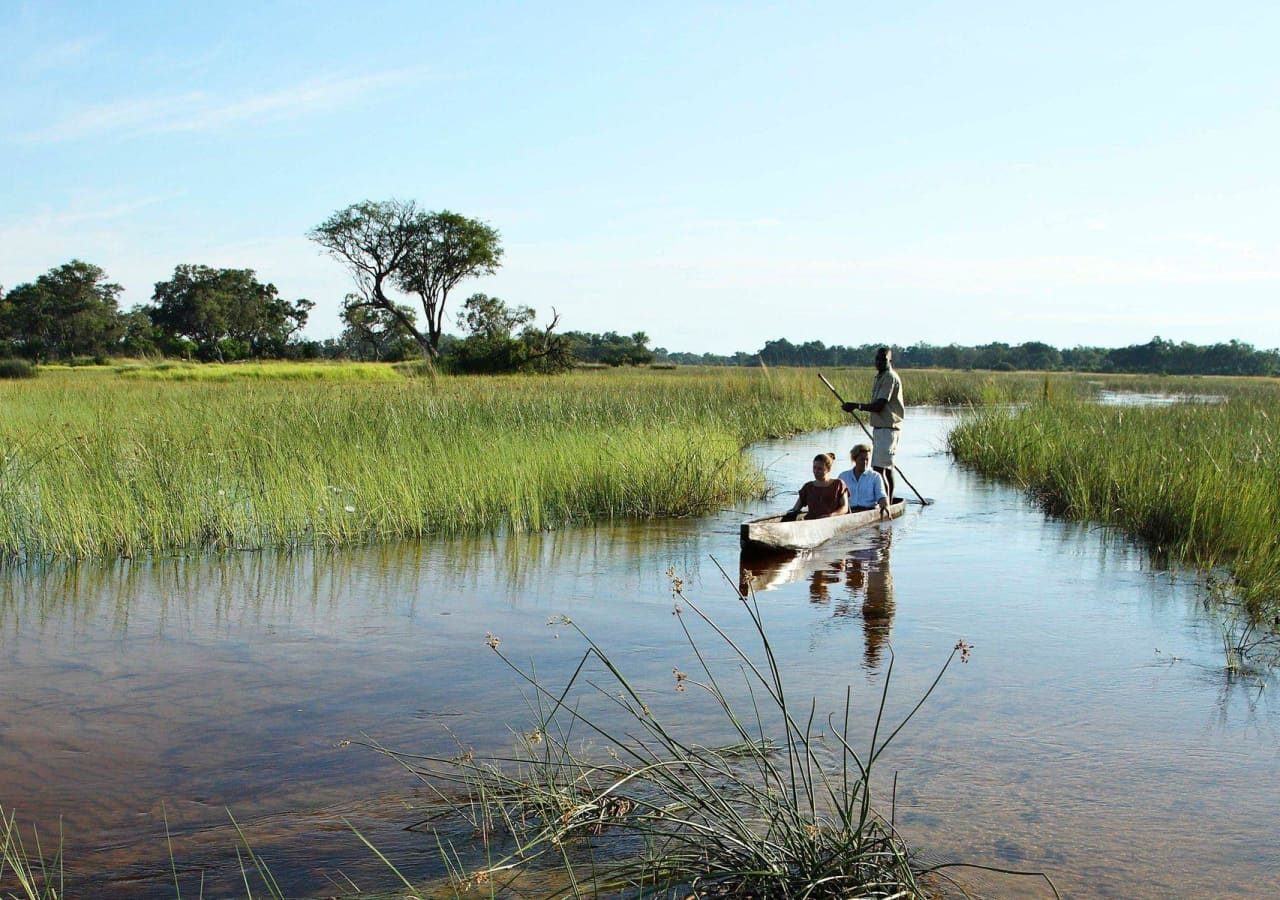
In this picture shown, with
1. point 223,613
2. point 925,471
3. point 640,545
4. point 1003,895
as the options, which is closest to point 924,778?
point 1003,895

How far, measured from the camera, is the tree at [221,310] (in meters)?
55.6

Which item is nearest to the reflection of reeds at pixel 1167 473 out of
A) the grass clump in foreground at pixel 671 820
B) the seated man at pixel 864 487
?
the seated man at pixel 864 487

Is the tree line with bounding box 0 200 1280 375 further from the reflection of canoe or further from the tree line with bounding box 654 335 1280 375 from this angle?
the reflection of canoe

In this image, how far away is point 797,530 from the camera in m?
10.0

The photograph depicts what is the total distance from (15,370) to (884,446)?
2772 centimetres

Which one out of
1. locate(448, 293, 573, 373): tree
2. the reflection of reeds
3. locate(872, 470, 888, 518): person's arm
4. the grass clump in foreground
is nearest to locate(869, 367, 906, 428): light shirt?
locate(872, 470, 888, 518): person's arm

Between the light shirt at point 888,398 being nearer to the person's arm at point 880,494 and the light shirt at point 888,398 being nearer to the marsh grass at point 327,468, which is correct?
the person's arm at point 880,494

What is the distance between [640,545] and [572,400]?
8.64 m

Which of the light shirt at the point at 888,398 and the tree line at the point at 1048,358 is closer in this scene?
the light shirt at the point at 888,398

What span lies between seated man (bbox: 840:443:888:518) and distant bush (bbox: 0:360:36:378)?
1027 inches

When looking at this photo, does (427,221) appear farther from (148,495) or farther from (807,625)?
(807,625)

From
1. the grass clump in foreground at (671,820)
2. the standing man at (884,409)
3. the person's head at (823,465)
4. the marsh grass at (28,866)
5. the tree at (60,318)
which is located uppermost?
the tree at (60,318)

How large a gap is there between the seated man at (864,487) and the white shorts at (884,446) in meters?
0.55

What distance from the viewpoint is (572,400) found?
19.2 m
